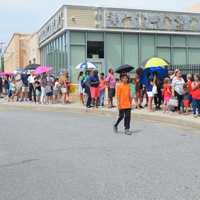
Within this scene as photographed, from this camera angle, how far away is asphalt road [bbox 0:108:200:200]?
7246 mm

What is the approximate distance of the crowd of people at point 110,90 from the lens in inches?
710

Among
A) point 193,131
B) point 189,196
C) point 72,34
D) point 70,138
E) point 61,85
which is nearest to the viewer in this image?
point 189,196

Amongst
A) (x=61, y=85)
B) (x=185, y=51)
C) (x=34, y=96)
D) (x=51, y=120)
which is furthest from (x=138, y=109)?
(x=185, y=51)

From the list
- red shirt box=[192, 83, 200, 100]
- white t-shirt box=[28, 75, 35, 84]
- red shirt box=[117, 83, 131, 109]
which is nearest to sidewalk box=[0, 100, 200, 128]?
red shirt box=[192, 83, 200, 100]

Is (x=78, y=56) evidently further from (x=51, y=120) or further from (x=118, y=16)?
(x=51, y=120)

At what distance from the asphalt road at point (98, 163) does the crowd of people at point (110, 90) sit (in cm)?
254

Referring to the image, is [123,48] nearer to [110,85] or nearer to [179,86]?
[110,85]

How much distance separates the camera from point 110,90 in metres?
21.4

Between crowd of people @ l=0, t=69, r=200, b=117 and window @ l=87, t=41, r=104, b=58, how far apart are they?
19.1 feet

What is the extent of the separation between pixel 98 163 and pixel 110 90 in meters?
→ 12.0

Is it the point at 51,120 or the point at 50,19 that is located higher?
the point at 50,19

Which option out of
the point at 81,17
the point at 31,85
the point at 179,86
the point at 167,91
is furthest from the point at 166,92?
the point at 81,17

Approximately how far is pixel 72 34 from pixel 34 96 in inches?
299

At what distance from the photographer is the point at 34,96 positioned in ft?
85.9
